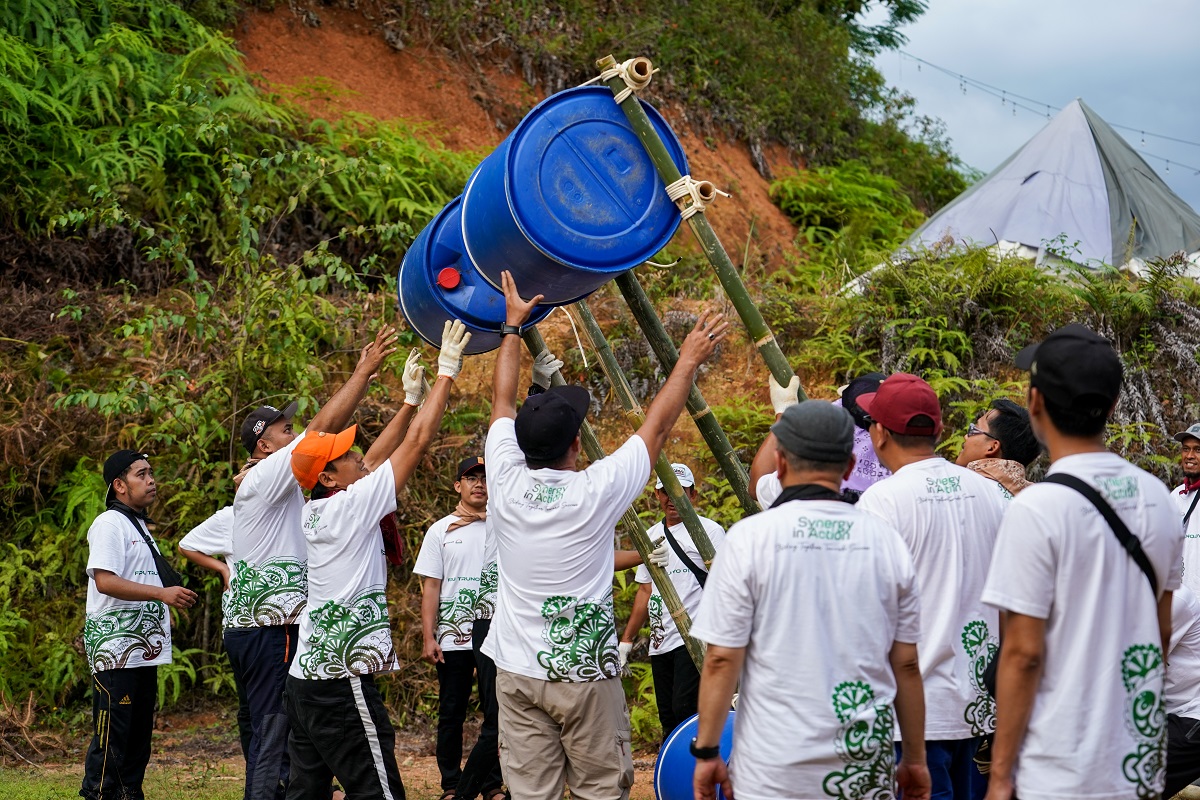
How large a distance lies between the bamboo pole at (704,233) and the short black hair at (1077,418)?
141 centimetres

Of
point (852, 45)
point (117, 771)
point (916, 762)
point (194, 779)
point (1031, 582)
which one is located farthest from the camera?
point (852, 45)

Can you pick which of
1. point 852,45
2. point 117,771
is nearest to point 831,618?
point 117,771

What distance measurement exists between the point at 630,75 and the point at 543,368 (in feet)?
4.59

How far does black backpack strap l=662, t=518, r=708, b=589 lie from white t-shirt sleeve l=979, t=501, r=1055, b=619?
2817 mm

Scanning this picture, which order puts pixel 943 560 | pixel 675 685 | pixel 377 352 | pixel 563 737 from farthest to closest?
pixel 675 685, pixel 377 352, pixel 563 737, pixel 943 560

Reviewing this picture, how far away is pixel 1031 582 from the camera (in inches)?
112

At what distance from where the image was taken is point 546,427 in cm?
404

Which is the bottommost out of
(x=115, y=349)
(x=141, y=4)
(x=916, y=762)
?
(x=916, y=762)

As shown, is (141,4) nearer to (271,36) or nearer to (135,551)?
(271,36)

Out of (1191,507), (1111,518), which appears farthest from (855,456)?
(1191,507)

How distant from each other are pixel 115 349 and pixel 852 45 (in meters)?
15.0

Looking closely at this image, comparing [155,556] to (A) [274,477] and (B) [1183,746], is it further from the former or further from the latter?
(B) [1183,746]

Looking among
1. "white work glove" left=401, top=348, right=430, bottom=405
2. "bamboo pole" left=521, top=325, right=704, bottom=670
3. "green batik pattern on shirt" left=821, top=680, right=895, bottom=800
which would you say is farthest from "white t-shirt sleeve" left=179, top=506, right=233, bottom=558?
"green batik pattern on shirt" left=821, top=680, right=895, bottom=800

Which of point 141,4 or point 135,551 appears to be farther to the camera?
point 141,4
